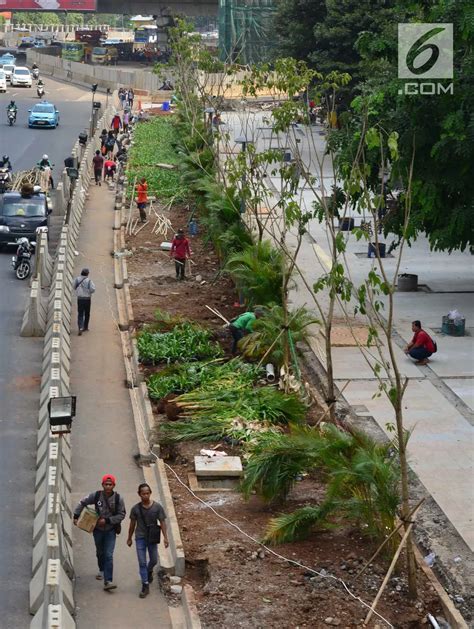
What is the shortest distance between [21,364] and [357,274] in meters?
11.1

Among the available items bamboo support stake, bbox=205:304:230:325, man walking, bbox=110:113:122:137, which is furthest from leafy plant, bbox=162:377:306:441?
man walking, bbox=110:113:122:137

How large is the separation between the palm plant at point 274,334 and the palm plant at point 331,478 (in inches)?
191

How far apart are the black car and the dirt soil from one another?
55.3 ft

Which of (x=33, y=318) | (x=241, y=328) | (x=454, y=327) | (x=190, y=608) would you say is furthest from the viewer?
(x=454, y=327)

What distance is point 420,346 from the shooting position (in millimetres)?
24766

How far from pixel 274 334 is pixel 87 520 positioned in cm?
900

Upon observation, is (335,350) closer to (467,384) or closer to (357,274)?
(467,384)

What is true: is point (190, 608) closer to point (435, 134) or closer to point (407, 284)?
point (435, 134)

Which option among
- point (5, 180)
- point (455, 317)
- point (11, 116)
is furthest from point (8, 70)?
point (455, 317)

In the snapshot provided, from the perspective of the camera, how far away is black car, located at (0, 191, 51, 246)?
115 feet

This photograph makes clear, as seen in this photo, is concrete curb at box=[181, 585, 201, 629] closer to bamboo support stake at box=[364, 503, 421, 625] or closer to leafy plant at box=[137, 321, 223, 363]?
bamboo support stake at box=[364, 503, 421, 625]

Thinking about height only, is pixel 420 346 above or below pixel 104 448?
above

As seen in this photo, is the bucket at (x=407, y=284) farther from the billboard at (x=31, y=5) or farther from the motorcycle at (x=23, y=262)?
the billboard at (x=31, y=5)

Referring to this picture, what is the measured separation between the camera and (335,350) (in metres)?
26.0
